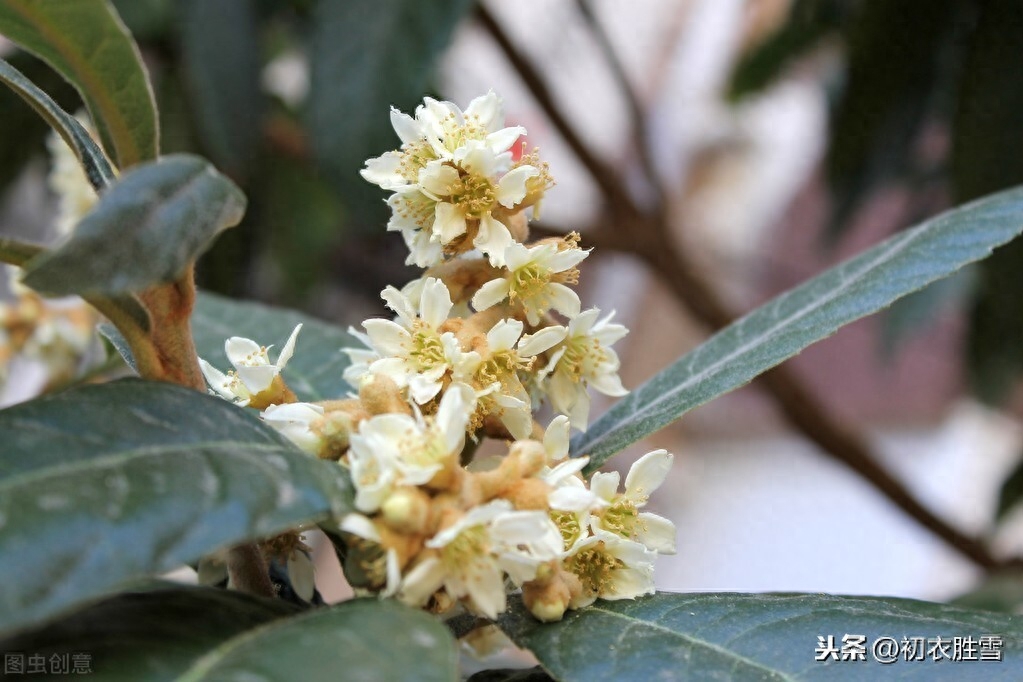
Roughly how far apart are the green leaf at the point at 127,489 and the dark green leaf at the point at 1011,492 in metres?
1.21

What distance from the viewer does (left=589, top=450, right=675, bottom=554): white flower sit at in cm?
50

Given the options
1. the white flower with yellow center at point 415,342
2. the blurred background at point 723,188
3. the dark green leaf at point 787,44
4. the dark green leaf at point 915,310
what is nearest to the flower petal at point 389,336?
the white flower with yellow center at point 415,342

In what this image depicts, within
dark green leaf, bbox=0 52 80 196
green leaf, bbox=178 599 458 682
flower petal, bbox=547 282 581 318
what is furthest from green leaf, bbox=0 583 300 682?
dark green leaf, bbox=0 52 80 196

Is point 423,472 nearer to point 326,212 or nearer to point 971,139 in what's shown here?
point 971,139

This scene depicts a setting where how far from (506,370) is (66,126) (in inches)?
9.3

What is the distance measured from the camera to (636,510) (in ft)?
1.65

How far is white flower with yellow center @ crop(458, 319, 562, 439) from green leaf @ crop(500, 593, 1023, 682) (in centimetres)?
10

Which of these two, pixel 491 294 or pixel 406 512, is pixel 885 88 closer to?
pixel 491 294

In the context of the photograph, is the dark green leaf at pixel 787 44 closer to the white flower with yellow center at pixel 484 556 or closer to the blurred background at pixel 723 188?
the blurred background at pixel 723 188

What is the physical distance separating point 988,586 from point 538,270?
0.96 m

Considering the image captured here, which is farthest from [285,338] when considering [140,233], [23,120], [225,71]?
[23,120]

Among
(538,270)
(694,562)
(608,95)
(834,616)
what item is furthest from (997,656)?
(608,95)

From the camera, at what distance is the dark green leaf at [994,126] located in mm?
1074

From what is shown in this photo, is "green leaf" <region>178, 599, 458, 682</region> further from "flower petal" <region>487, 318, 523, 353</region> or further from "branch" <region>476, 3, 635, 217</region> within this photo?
"branch" <region>476, 3, 635, 217</region>
